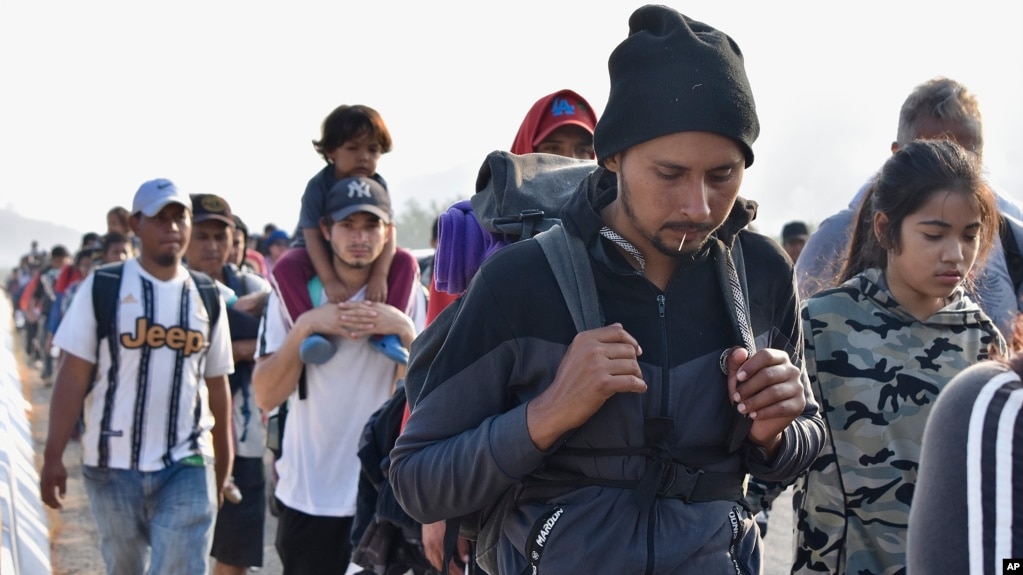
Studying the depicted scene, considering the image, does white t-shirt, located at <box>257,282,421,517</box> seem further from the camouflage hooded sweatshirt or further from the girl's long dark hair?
the girl's long dark hair

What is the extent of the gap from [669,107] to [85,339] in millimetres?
3577

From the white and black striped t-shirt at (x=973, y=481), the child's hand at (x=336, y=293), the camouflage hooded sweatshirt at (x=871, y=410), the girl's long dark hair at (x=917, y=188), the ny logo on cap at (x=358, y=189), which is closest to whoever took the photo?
the white and black striped t-shirt at (x=973, y=481)

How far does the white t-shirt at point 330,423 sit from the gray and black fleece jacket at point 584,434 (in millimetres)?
2498

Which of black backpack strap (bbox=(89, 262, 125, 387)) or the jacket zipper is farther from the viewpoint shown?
black backpack strap (bbox=(89, 262, 125, 387))

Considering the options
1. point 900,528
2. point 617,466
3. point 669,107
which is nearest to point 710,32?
point 669,107

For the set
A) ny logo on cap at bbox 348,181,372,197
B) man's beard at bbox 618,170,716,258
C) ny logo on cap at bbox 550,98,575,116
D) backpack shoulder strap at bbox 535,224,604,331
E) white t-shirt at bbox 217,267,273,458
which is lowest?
white t-shirt at bbox 217,267,273,458

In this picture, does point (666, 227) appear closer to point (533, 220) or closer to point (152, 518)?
point (533, 220)

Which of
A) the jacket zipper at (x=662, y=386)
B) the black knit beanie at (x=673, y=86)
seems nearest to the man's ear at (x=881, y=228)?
the black knit beanie at (x=673, y=86)

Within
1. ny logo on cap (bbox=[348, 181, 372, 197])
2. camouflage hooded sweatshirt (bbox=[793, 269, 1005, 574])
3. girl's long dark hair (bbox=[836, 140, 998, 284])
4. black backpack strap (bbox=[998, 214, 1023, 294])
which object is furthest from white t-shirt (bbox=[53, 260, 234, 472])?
black backpack strap (bbox=[998, 214, 1023, 294])

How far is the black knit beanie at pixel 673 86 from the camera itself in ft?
7.07

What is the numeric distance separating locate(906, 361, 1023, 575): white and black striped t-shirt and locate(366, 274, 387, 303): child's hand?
3643 mm

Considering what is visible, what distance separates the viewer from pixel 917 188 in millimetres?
3271

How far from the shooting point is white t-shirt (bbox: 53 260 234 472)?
4824 mm

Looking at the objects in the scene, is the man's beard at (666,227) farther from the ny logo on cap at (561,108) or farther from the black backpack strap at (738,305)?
the ny logo on cap at (561,108)
